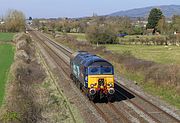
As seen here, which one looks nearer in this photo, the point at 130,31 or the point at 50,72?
the point at 50,72

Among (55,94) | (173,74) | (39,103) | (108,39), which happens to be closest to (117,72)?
(173,74)

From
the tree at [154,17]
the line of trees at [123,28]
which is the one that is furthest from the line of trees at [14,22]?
the tree at [154,17]

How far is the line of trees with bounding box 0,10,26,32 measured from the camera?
147m

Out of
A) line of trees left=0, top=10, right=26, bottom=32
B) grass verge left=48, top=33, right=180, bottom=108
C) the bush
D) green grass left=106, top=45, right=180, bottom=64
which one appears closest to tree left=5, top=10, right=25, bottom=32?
line of trees left=0, top=10, right=26, bottom=32

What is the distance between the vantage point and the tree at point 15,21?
146 metres

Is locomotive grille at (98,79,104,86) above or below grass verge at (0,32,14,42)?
above

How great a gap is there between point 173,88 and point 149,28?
11823 cm

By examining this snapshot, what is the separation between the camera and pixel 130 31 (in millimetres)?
140875

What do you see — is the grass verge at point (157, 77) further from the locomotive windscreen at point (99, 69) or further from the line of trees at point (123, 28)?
the line of trees at point (123, 28)

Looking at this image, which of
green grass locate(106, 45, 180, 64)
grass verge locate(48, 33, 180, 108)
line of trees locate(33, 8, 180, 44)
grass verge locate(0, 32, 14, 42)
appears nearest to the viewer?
grass verge locate(48, 33, 180, 108)

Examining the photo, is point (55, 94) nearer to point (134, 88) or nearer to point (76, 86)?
point (76, 86)

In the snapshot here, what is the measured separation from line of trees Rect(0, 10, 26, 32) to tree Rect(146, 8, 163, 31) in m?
50.0

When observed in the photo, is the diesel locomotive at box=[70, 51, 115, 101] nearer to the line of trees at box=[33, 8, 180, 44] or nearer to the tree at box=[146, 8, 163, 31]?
the line of trees at box=[33, 8, 180, 44]

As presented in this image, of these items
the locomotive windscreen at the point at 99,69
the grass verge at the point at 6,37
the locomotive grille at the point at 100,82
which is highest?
the locomotive windscreen at the point at 99,69
